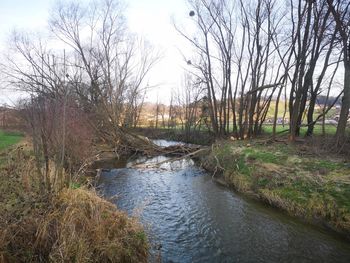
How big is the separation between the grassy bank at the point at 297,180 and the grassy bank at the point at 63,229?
5.28 m

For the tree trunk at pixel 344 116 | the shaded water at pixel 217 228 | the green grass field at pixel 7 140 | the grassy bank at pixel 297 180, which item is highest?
the tree trunk at pixel 344 116

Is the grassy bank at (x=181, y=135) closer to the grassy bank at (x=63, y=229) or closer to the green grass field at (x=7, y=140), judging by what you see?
the green grass field at (x=7, y=140)

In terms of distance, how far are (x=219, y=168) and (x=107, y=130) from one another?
11014 mm

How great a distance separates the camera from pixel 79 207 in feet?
17.8

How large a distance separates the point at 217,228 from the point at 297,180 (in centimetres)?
348

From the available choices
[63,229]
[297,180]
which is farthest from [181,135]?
[63,229]

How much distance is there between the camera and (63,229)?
4.59m

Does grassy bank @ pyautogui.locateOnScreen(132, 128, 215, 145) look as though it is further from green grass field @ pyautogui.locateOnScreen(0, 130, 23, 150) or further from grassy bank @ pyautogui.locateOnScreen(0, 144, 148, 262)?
grassy bank @ pyautogui.locateOnScreen(0, 144, 148, 262)

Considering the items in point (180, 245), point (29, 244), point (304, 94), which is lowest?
point (180, 245)

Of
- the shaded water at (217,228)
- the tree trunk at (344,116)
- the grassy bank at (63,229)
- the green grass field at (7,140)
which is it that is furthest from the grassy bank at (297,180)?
the green grass field at (7,140)

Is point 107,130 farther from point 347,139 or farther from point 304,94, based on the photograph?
point 347,139

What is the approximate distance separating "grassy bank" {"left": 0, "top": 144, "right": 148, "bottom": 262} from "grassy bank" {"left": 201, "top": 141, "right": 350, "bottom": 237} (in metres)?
5.28

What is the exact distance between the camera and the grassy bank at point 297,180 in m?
7.69

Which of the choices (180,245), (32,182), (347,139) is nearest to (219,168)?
(347,139)
